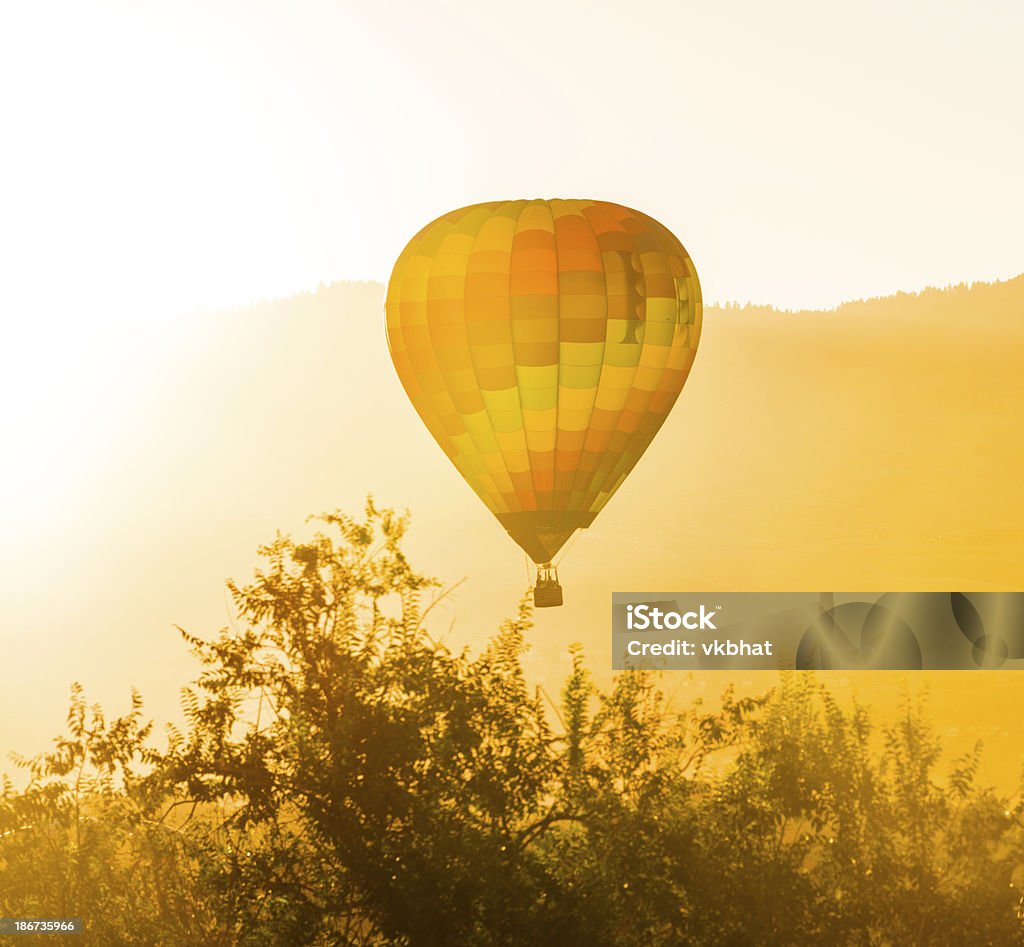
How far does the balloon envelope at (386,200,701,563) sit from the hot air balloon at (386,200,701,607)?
2 centimetres

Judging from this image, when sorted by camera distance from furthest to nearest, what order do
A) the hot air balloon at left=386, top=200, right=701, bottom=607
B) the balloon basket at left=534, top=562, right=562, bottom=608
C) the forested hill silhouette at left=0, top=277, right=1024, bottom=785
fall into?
the forested hill silhouette at left=0, top=277, right=1024, bottom=785
the hot air balloon at left=386, top=200, right=701, bottom=607
the balloon basket at left=534, top=562, right=562, bottom=608

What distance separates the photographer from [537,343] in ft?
68.5

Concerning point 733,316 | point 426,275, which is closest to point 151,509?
point 733,316

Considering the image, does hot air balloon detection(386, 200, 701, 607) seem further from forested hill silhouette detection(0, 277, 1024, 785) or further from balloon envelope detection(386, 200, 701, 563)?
forested hill silhouette detection(0, 277, 1024, 785)

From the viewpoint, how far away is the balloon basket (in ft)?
64.3

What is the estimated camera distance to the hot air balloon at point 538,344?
2081 cm

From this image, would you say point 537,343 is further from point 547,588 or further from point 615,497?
point 615,497

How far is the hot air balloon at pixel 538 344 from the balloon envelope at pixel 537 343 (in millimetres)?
15

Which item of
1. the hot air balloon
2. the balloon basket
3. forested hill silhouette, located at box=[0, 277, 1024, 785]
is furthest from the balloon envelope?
forested hill silhouette, located at box=[0, 277, 1024, 785]

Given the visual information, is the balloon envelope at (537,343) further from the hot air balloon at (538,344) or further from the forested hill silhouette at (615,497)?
the forested hill silhouette at (615,497)

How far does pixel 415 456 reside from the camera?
142 metres

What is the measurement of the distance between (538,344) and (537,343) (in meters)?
0.02

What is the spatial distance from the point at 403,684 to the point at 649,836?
3417 millimetres

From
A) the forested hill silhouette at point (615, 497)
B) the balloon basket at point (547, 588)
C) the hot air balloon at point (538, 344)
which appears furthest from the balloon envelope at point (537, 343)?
the forested hill silhouette at point (615, 497)
